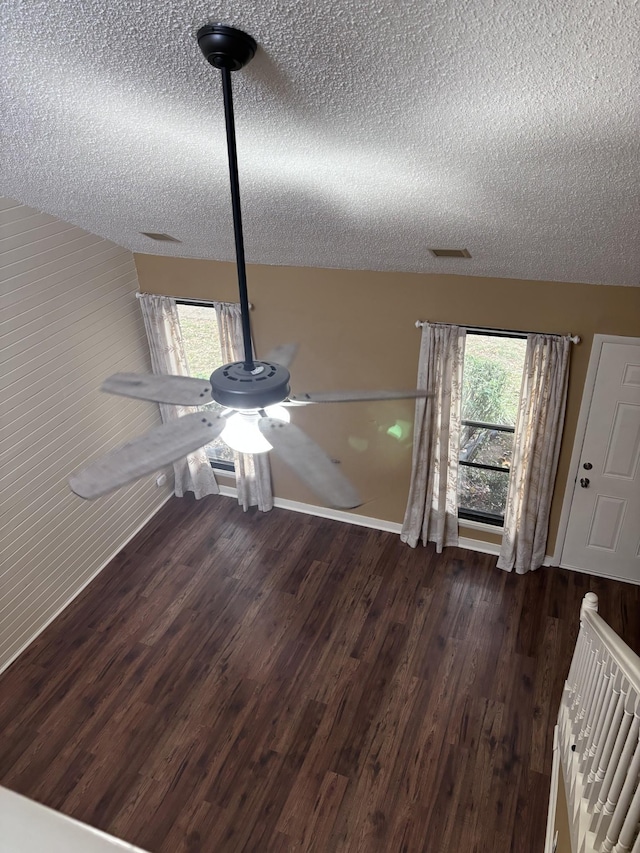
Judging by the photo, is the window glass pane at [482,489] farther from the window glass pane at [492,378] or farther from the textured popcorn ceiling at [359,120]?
the textured popcorn ceiling at [359,120]

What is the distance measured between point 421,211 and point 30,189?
2.28m

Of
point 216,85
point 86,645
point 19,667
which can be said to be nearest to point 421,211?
point 216,85

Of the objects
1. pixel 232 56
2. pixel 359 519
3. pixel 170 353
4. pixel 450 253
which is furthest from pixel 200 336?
pixel 232 56

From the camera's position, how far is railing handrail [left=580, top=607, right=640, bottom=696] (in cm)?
210

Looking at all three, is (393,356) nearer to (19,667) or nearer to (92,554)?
(92,554)

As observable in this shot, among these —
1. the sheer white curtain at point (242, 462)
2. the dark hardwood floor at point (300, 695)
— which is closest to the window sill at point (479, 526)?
the dark hardwood floor at point (300, 695)

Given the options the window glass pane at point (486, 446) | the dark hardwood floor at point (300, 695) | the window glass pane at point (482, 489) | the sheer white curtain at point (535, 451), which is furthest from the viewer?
the window glass pane at point (482, 489)

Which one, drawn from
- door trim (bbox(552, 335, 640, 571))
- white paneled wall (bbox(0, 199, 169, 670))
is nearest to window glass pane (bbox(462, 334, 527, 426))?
door trim (bbox(552, 335, 640, 571))

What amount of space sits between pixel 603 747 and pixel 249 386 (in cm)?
198

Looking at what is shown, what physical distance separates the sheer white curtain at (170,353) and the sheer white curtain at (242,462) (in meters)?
0.37

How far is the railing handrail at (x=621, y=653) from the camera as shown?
2101 millimetres

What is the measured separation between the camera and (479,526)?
16.9 ft

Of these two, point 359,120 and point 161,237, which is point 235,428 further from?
point 161,237

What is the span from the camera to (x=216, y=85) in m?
2.08
